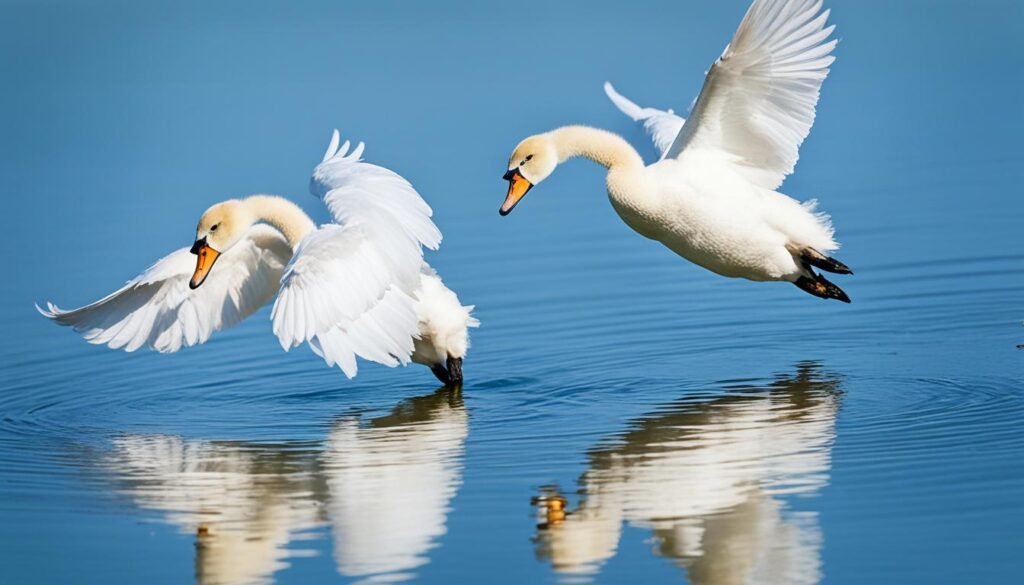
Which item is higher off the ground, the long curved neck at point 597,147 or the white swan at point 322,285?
the long curved neck at point 597,147

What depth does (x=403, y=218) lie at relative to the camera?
9023mm

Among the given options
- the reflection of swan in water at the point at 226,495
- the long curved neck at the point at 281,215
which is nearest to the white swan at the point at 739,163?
the long curved neck at the point at 281,215

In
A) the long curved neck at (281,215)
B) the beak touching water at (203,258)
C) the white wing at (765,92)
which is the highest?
the white wing at (765,92)

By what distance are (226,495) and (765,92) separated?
11.5ft

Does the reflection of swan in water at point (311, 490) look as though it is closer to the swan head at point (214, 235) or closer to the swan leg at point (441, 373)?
the swan leg at point (441, 373)

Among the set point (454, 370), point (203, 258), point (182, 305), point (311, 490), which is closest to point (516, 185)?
point (454, 370)

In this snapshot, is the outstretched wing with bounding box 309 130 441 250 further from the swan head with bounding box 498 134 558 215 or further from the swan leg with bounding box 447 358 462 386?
the swan leg with bounding box 447 358 462 386

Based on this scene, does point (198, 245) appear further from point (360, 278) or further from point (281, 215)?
point (360, 278)

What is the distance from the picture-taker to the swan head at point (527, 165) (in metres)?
9.32

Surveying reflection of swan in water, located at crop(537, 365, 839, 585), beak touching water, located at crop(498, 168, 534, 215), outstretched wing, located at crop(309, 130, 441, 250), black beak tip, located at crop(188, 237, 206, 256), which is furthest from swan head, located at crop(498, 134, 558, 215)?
black beak tip, located at crop(188, 237, 206, 256)

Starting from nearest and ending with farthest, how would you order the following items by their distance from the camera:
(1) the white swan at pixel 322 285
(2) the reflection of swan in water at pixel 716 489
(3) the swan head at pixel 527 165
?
(2) the reflection of swan in water at pixel 716 489 → (1) the white swan at pixel 322 285 → (3) the swan head at pixel 527 165

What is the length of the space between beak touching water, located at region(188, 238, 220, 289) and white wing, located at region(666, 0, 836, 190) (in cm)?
236

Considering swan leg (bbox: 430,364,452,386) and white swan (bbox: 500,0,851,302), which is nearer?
white swan (bbox: 500,0,851,302)

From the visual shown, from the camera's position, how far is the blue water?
6.64 metres
